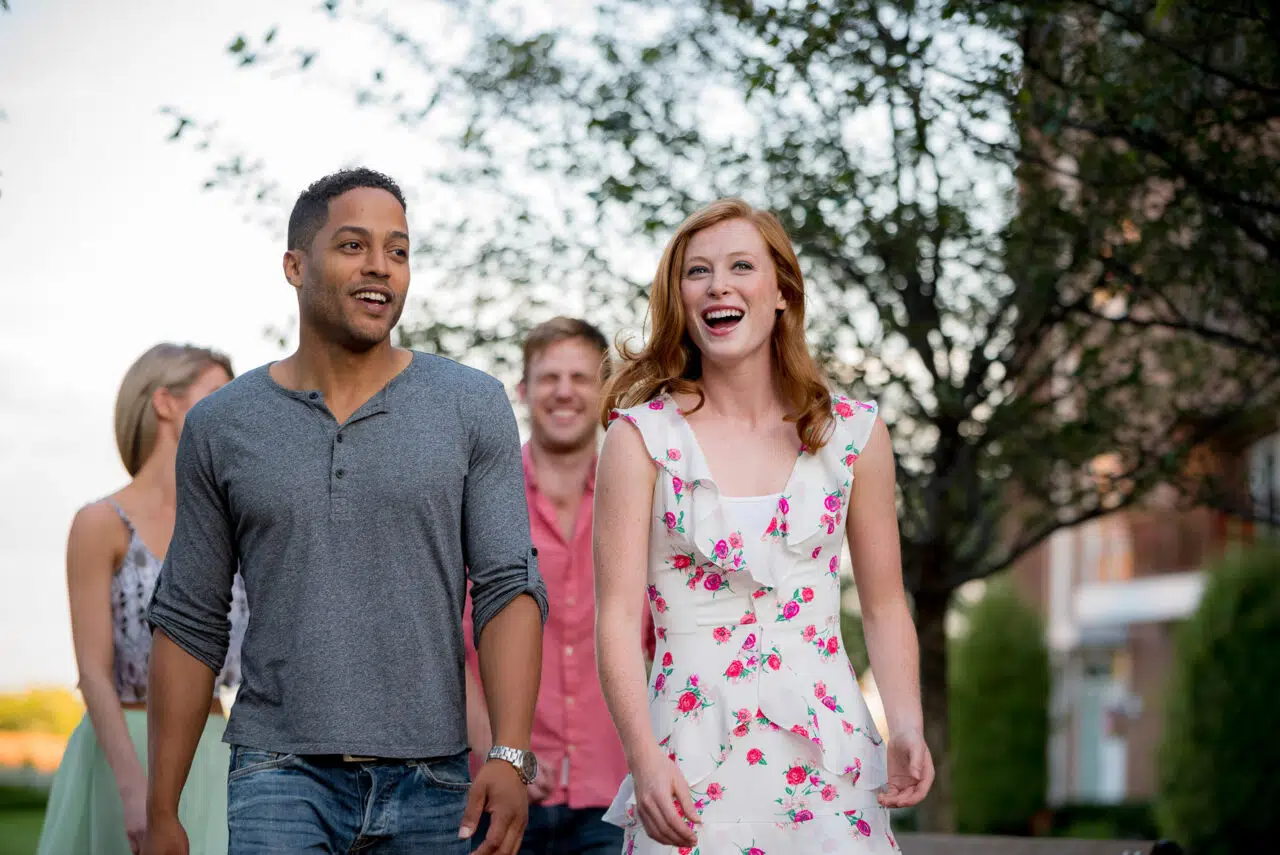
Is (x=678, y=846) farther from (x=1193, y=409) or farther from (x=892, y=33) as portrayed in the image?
(x=1193, y=409)

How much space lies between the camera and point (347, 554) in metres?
3.37

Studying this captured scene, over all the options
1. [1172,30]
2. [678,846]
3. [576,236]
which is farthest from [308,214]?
[576,236]

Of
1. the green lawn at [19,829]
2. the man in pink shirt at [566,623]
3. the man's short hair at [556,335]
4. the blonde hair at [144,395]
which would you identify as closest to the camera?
the man in pink shirt at [566,623]

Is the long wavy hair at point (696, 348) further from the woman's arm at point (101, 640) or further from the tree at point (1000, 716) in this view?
the tree at point (1000, 716)

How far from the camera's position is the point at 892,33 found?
788 cm

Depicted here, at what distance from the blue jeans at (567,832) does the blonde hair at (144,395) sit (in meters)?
1.66

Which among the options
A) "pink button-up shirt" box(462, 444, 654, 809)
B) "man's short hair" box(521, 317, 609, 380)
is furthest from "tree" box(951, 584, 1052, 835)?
"pink button-up shirt" box(462, 444, 654, 809)

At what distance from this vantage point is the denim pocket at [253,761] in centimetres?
330

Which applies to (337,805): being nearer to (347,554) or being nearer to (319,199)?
(347,554)

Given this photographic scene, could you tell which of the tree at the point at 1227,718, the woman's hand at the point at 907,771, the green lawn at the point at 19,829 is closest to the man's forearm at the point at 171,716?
the woman's hand at the point at 907,771

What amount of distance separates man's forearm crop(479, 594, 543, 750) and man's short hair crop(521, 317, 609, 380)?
7.04 feet

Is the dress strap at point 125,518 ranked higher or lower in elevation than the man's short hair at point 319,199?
lower

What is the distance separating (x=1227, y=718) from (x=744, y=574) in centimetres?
1626

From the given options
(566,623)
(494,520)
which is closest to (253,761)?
(494,520)
